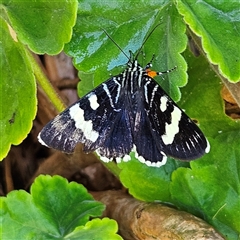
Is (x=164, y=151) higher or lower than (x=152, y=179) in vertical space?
higher

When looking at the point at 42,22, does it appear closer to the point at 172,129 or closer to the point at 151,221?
the point at 172,129

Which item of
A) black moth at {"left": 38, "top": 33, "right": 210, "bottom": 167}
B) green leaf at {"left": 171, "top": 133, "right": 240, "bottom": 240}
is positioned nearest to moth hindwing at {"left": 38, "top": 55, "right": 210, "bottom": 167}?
black moth at {"left": 38, "top": 33, "right": 210, "bottom": 167}

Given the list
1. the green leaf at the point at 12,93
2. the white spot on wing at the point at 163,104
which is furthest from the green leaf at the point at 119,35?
the green leaf at the point at 12,93

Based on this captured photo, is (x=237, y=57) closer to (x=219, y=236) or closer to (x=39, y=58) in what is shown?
(x=219, y=236)

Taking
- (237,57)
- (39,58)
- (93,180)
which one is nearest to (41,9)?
(237,57)

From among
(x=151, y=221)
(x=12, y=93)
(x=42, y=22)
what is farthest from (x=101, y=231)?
(x=42, y=22)

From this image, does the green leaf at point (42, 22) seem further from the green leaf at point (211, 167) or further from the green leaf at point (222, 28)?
the green leaf at point (211, 167)
